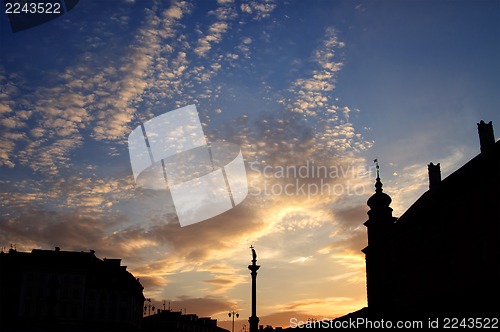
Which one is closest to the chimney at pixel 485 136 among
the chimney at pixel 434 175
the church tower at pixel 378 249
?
the chimney at pixel 434 175

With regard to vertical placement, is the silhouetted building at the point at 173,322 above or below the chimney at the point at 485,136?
below

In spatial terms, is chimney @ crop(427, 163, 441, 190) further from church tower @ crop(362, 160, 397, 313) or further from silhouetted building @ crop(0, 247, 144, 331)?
silhouetted building @ crop(0, 247, 144, 331)

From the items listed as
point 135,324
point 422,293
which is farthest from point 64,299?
point 422,293

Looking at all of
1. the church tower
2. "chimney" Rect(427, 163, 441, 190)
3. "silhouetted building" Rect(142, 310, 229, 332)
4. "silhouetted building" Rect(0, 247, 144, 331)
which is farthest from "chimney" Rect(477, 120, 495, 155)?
"silhouetted building" Rect(142, 310, 229, 332)

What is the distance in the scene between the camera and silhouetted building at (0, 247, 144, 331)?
67.6 metres

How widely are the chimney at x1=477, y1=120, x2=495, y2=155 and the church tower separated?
13.2m

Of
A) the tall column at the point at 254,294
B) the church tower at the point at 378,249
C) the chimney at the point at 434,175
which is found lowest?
the tall column at the point at 254,294

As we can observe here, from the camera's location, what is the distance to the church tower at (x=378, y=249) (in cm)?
4800

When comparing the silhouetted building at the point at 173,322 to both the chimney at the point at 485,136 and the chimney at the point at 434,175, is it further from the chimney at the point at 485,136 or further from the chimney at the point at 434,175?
the chimney at the point at 485,136

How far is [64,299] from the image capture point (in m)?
69.7

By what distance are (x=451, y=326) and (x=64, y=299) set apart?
54.3 meters

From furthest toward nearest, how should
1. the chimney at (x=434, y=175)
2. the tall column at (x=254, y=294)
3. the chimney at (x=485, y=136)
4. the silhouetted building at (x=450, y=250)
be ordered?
the chimney at (x=434, y=175), the chimney at (x=485, y=136), the silhouetted building at (x=450, y=250), the tall column at (x=254, y=294)

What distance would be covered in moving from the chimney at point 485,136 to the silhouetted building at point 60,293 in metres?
56.5

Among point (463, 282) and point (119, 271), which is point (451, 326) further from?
point (119, 271)
